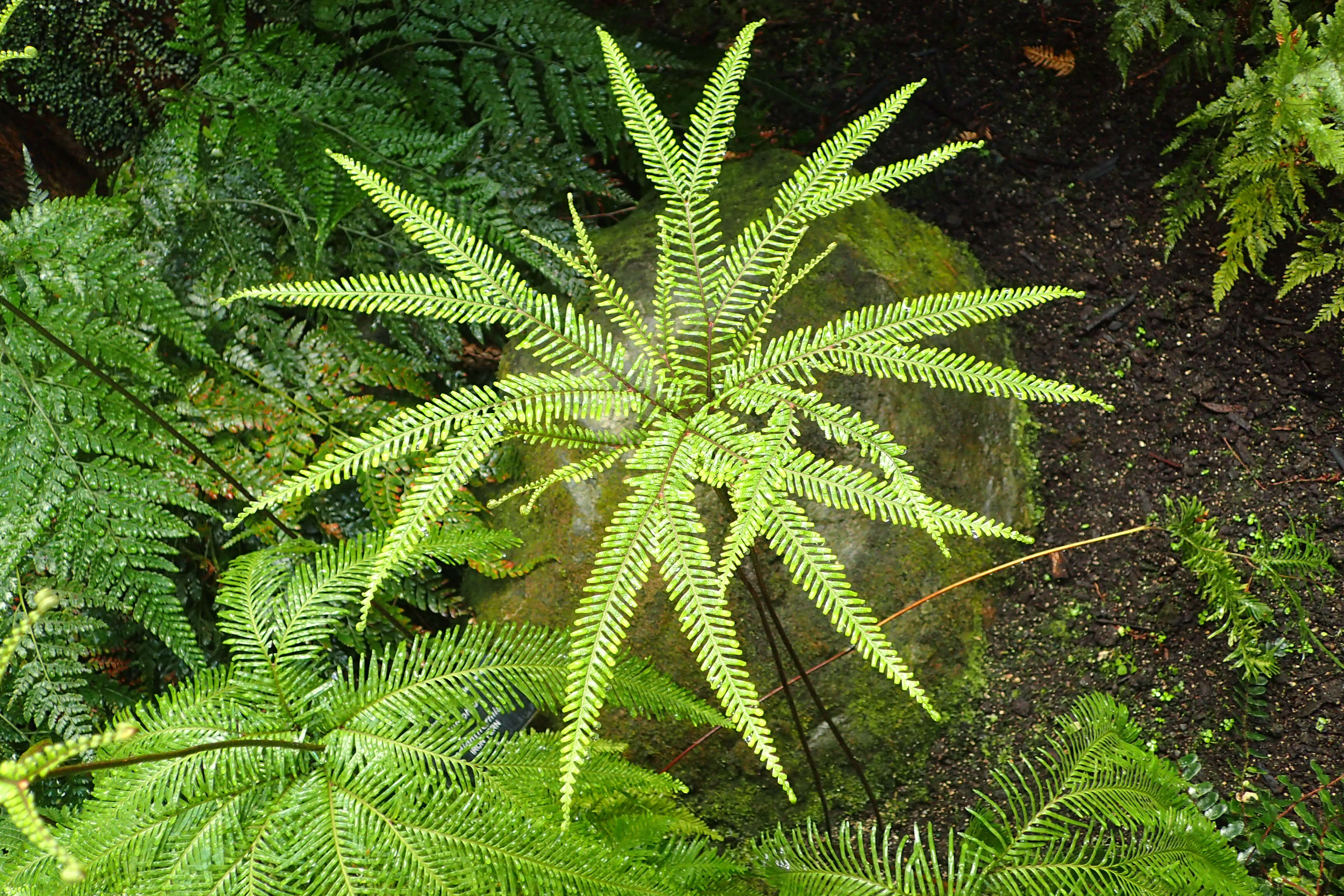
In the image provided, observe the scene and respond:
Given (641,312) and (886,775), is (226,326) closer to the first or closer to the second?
(641,312)

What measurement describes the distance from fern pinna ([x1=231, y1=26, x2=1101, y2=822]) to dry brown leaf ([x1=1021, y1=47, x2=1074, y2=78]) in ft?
4.27

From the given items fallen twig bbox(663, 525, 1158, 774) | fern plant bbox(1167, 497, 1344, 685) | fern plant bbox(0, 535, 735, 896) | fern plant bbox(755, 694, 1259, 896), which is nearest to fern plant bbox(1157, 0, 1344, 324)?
fern plant bbox(1167, 497, 1344, 685)

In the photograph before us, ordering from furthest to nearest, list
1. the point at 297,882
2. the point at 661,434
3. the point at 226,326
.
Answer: the point at 226,326 < the point at 297,882 < the point at 661,434

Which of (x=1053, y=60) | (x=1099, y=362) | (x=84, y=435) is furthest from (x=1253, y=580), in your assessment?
(x=84, y=435)

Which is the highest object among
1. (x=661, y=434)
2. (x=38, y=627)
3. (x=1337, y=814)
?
(x=661, y=434)

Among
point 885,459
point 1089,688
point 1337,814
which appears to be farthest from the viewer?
point 1089,688

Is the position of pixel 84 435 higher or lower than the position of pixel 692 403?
lower

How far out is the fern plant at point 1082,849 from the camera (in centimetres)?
201

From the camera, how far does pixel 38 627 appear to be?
2396mm

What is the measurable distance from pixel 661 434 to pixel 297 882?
117 centimetres

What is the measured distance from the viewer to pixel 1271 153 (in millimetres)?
2350

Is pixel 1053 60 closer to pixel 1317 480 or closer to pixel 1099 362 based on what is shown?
pixel 1099 362

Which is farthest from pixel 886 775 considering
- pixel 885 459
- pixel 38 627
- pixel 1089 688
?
pixel 38 627

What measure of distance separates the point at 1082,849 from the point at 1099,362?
1.38 meters
